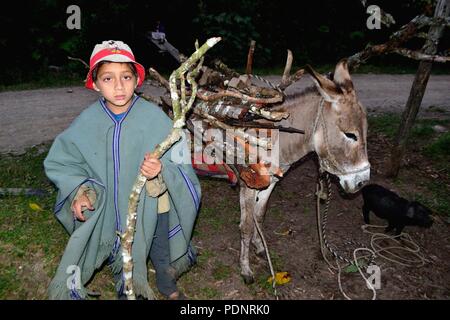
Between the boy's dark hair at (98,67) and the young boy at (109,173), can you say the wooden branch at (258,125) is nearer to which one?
the young boy at (109,173)

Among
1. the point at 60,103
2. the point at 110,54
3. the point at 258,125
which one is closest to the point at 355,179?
the point at 258,125

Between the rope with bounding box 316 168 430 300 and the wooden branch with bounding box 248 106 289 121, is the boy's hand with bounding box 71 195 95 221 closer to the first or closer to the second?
the wooden branch with bounding box 248 106 289 121

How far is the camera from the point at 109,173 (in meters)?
2.89

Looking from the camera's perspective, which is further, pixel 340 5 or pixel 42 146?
pixel 340 5

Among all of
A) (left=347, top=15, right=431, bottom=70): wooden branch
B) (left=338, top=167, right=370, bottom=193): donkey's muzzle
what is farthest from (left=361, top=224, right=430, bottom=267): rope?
(left=347, top=15, right=431, bottom=70): wooden branch

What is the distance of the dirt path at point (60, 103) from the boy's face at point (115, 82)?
3.93 metres

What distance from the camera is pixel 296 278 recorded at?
3734 millimetres

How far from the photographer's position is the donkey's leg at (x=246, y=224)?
367cm

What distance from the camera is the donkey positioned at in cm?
325
